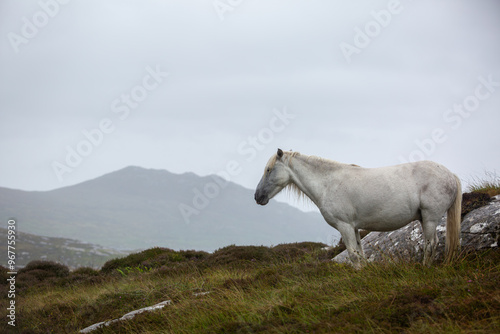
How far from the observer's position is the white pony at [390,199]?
8.77 metres

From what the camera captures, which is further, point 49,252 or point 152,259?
point 49,252

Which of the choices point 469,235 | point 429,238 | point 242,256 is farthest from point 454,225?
point 242,256

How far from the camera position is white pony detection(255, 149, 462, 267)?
8.77 metres

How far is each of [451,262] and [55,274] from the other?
59.6ft

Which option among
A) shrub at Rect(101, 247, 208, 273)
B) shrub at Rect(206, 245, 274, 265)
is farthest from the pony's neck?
shrub at Rect(101, 247, 208, 273)

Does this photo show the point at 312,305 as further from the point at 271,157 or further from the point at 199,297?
the point at 271,157

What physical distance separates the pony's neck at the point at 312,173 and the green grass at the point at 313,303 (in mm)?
1666

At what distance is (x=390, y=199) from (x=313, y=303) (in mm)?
2761

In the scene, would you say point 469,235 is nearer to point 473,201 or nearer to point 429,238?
point 473,201

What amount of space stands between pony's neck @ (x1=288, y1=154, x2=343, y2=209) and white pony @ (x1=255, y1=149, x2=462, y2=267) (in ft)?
0.07

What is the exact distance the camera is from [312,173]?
32.7 feet

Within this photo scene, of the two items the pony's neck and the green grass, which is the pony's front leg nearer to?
the green grass

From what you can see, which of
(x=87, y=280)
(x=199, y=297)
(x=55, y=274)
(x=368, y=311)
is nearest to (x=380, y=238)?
(x=199, y=297)

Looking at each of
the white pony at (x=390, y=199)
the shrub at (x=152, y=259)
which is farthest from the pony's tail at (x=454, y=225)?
the shrub at (x=152, y=259)
